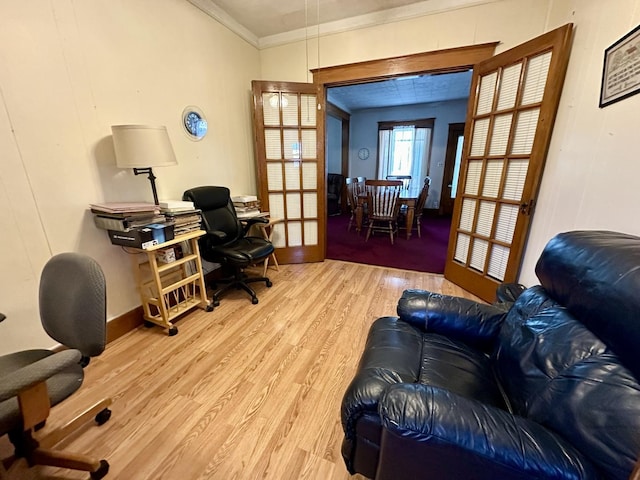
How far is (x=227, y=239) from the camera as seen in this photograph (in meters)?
2.56

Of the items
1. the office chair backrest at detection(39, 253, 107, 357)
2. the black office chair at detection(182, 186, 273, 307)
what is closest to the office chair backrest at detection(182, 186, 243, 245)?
the black office chair at detection(182, 186, 273, 307)

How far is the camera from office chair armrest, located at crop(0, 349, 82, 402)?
0.72 metres

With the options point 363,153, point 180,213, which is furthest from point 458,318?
point 363,153

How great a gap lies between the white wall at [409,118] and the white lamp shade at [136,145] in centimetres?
555

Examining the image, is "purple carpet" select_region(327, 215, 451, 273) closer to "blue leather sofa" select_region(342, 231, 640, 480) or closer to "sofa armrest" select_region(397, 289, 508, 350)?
"sofa armrest" select_region(397, 289, 508, 350)

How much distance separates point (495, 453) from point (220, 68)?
330 centimetres

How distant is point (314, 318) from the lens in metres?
2.18

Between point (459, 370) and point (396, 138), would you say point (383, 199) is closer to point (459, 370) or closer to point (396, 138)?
point (396, 138)

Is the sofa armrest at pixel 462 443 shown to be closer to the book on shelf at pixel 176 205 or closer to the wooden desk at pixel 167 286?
the wooden desk at pixel 167 286

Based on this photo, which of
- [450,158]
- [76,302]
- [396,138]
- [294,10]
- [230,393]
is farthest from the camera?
[396,138]

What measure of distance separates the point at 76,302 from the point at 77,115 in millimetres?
1288

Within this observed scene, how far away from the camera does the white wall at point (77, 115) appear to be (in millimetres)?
1390

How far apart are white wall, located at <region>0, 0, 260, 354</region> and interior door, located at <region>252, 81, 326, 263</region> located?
738mm

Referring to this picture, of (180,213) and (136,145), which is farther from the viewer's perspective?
(180,213)
